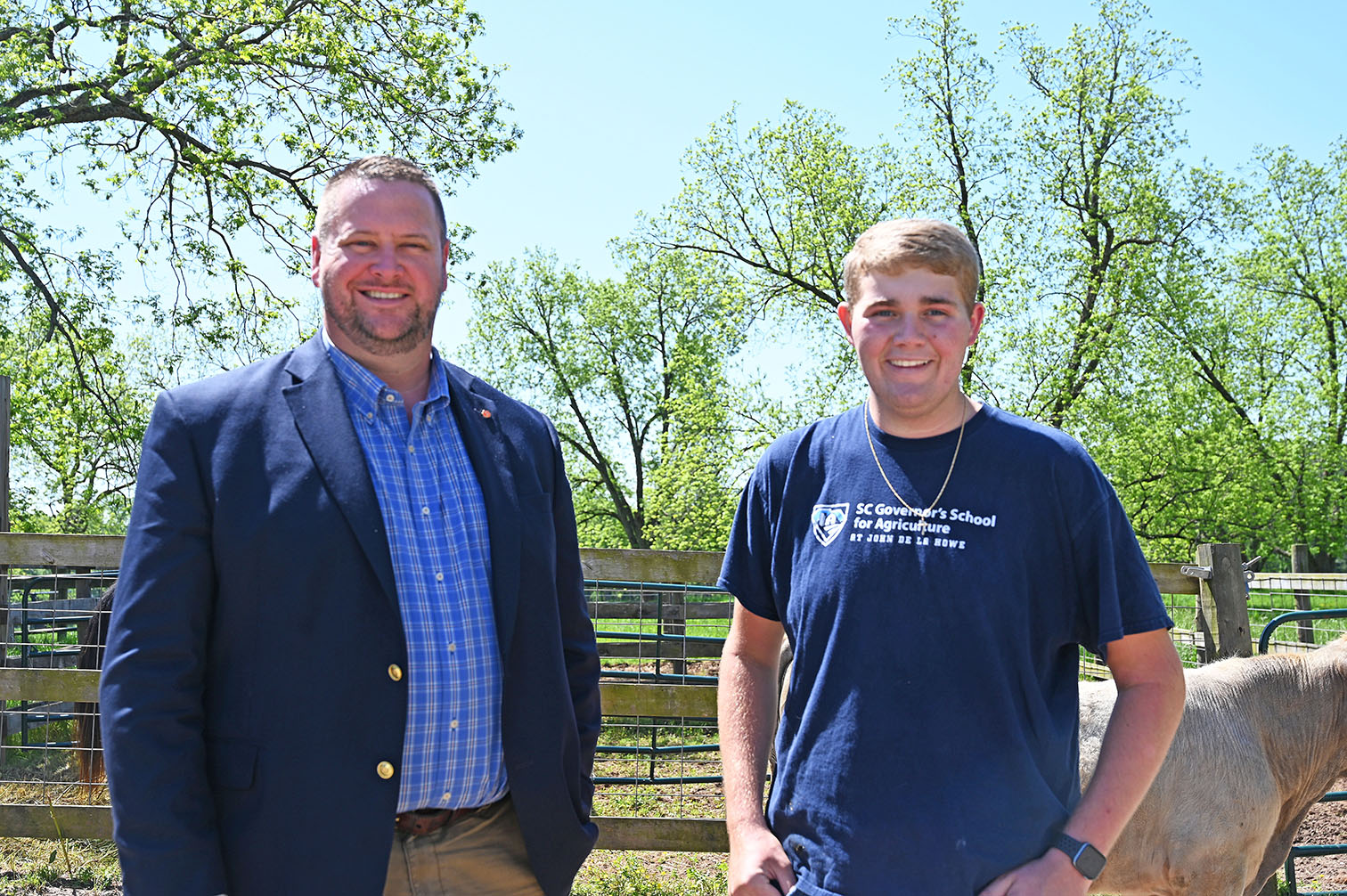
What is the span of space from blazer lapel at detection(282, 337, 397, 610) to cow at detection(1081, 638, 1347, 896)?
317cm

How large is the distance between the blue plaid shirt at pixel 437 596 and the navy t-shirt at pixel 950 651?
2.14ft

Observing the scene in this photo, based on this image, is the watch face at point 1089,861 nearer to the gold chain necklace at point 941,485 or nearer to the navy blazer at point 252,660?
the gold chain necklace at point 941,485

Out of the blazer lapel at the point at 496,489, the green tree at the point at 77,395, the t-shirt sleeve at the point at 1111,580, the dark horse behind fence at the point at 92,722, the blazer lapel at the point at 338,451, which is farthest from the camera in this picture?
the green tree at the point at 77,395

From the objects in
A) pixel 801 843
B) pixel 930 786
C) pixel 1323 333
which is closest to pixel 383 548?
pixel 801 843

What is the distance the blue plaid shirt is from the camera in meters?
2.07

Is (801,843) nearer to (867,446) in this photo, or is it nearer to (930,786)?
(930,786)

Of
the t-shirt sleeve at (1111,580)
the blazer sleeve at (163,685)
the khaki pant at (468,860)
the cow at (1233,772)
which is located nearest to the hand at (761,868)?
the khaki pant at (468,860)

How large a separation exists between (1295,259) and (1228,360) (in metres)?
5.16

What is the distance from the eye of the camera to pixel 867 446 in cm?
212

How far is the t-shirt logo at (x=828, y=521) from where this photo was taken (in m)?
2.05

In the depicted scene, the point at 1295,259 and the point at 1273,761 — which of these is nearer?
the point at 1273,761

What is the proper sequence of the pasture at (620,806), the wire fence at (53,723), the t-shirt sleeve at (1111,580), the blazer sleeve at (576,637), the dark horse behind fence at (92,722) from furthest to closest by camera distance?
the dark horse behind fence at (92,722)
the wire fence at (53,723)
the pasture at (620,806)
the blazer sleeve at (576,637)
the t-shirt sleeve at (1111,580)

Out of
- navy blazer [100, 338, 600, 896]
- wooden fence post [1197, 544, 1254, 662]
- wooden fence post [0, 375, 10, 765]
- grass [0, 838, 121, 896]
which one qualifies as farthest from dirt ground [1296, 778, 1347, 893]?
wooden fence post [0, 375, 10, 765]

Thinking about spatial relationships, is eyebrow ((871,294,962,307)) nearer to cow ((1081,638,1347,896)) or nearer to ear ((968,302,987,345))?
ear ((968,302,987,345))
